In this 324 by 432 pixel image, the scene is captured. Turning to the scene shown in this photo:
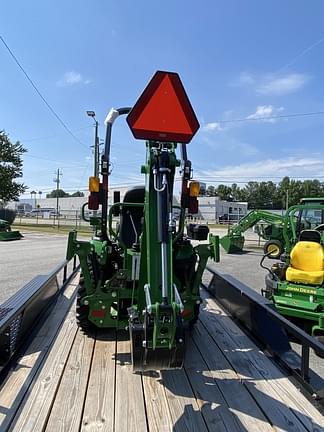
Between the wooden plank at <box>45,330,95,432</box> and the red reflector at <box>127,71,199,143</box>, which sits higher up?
the red reflector at <box>127,71,199,143</box>

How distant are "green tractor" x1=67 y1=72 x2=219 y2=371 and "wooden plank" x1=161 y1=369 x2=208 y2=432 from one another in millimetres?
303

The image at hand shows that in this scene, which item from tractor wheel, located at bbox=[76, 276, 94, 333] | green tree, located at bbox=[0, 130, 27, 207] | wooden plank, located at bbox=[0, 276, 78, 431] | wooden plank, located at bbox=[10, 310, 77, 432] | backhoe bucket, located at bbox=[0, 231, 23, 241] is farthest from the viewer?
green tree, located at bbox=[0, 130, 27, 207]

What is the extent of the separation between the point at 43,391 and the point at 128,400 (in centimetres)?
60

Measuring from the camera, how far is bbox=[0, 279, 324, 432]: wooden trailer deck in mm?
2207

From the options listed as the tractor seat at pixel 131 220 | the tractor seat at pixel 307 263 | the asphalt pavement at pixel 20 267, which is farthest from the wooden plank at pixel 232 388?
the asphalt pavement at pixel 20 267

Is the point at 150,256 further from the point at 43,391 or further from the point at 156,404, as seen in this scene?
the point at 43,391

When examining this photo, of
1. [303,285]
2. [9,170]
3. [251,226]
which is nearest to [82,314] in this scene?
[303,285]

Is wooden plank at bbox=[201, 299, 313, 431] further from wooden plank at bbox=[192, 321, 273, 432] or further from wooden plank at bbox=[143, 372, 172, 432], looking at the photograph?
wooden plank at bbox=[143, 372, 172, 432]

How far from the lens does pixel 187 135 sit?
2.47 m

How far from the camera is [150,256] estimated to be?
2.52 meters

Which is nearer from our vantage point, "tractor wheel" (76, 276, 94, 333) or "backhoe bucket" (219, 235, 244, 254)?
"tractor wheel" (76, 276, 94, 333)

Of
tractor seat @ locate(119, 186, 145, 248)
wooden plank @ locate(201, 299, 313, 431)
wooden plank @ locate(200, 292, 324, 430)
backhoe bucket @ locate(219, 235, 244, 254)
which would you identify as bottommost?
backhoe bucket @ locate(219, 235, 244, 254)

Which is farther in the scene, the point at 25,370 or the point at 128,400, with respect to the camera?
the point at 25,370

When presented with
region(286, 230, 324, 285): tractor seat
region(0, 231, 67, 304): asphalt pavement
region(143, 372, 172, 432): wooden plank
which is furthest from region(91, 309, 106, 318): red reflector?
region(0, 231, 67, 304): asphalt pavement
